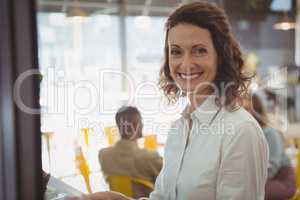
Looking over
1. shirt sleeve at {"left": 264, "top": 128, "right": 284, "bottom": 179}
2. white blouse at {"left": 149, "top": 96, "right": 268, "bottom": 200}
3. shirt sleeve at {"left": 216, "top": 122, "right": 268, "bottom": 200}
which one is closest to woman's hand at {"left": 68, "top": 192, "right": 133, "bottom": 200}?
white blouse at {"left": 149, "top": 96, "right": 268, "bottom": 200}

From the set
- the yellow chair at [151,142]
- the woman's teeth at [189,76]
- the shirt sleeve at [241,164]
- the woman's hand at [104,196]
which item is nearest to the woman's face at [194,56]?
the woman's teeth at [189,76]

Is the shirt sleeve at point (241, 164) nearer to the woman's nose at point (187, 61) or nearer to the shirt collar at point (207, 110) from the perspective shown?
the shirt collar at point (207, 110)

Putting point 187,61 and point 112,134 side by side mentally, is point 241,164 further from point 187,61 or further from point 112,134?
point 112,134

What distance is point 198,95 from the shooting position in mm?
1013

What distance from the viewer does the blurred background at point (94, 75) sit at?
96 cm

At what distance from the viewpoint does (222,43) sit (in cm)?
97

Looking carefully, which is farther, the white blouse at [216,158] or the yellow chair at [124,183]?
the yellow chair at [124,183]

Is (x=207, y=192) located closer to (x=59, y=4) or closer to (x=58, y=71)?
(x=58, y=71)

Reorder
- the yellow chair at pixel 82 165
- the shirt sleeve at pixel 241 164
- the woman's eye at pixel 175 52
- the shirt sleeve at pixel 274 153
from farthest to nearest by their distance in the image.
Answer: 1. the shirt sleeve at pixel 274 153
2. the yellow chair at pixel 82 165
3. the woman's eye at pixel 175 52
4. the shirt sleeve at pixel 241 164

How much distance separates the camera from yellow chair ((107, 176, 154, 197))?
1.17 metres

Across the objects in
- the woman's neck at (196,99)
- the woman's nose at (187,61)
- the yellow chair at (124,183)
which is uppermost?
the woman's nose at (187,61)

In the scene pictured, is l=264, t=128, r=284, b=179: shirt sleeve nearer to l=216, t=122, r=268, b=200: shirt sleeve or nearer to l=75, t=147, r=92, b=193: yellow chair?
l=216, t=122, r=268, b=200: shirt sleeve

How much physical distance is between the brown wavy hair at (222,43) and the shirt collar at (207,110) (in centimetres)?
2

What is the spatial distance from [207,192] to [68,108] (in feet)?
1.50
